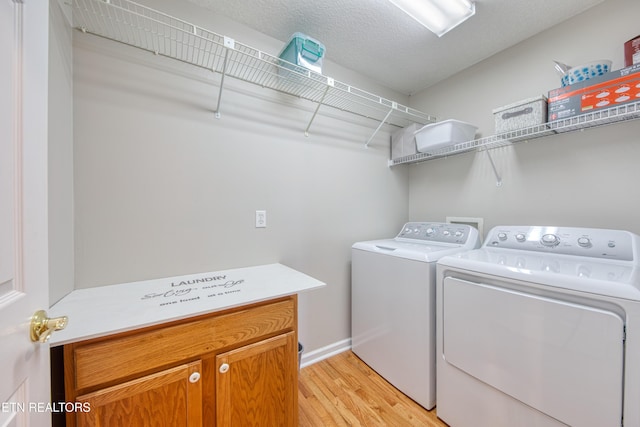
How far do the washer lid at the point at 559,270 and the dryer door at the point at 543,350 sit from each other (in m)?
0.08

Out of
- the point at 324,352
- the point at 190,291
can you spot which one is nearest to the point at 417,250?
the point at 324,352

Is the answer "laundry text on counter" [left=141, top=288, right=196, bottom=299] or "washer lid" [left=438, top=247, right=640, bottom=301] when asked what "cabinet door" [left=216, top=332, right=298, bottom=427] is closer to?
"laundry text on counter" [left=141, top=288, right=196, bottom=299]

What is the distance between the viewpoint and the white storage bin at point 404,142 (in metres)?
2.09

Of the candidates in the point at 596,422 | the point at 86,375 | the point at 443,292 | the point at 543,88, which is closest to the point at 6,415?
the point at 86,375

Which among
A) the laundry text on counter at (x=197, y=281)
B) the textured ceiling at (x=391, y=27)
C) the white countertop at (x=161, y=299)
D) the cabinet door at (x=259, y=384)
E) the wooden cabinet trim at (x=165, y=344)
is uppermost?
the textured ceiling at (x=391, y=27)

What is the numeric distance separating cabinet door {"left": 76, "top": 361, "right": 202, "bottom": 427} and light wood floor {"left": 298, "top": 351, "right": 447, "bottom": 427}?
737mm

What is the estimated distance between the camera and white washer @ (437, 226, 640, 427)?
2.70ft

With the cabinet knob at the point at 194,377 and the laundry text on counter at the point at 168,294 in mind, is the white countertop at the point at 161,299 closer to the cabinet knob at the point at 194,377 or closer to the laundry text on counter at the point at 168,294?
the laundry text on counter at the point at 168,294

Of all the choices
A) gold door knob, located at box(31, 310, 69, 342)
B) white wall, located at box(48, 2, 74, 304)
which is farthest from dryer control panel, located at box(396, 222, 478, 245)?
white wall, located at box(48, 2, 74, 304)

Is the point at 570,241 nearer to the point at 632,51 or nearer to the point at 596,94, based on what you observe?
the point at 596,94

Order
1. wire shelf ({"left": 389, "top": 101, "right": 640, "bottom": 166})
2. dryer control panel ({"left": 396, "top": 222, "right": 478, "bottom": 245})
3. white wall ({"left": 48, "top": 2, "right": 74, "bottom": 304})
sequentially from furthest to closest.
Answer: dryer control panel ({"left": 396, "top": 222, "right": 478, "bottom": 245}), wire shelf ({"left": 389, "top": 101, "right": 640, "bottom": 166}), white wall ({"left": 48, "top": 2, "right": 74, "bottom": 304})

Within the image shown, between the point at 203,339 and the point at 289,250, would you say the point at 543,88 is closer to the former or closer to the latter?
the point at 289,250

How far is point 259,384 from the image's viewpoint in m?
1.08

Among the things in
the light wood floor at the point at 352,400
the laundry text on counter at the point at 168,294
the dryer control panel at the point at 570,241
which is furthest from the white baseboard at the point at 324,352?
the dryer control panel at the point at 570,241
